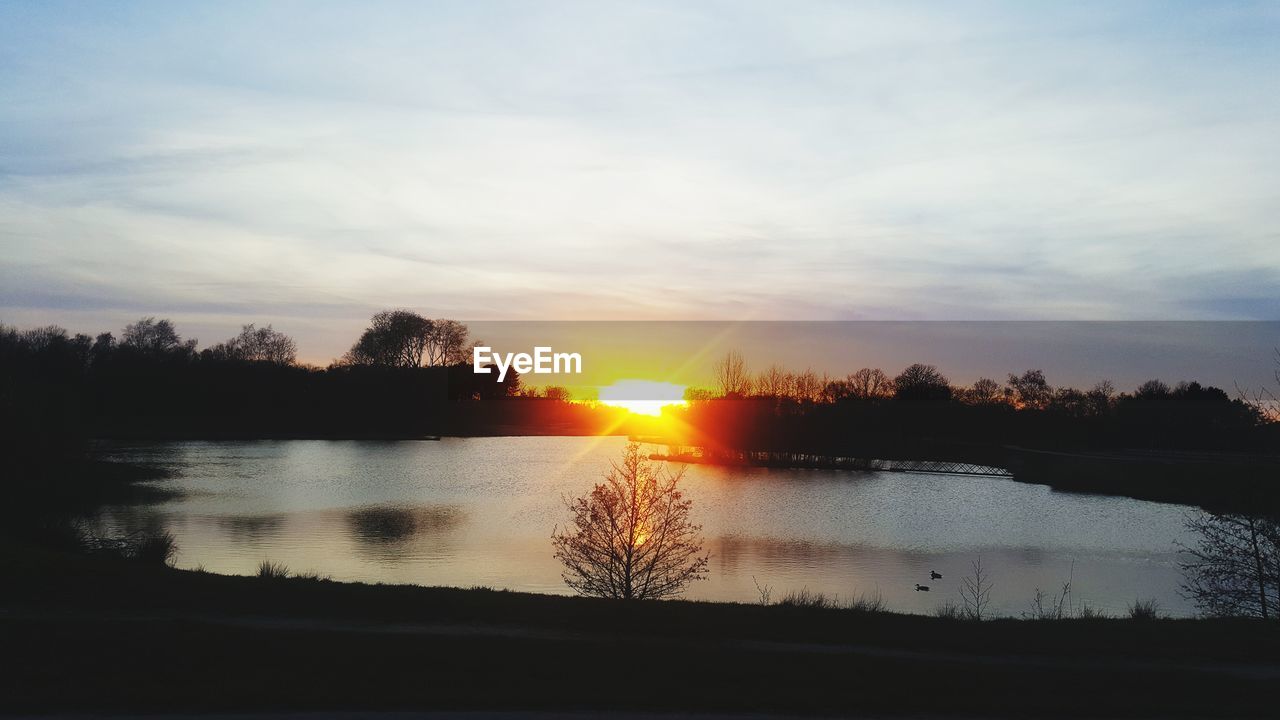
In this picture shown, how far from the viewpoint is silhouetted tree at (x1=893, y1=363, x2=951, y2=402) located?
117000 millimetres

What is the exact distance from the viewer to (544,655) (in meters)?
11.8

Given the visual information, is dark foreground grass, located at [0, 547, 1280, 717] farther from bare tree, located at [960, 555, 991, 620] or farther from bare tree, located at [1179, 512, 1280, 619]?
bare tree, located at [960, 555, 991, 620]

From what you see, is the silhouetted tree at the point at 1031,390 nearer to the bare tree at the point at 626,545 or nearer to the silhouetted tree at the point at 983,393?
the silhouetted tree at the point at 983,393

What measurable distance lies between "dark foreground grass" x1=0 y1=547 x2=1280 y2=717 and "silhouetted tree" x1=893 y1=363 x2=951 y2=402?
10402 cm

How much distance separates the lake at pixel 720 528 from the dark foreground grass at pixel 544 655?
398 inches

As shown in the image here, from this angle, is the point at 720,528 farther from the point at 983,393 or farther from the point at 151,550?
the point at 983,393

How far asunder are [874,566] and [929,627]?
1848cm

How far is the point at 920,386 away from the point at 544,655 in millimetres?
113777

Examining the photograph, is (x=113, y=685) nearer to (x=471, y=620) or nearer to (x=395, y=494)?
(x=471, y=620)

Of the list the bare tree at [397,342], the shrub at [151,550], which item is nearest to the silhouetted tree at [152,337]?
the bare tree at [397,342]

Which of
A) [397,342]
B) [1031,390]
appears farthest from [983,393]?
[397,342]

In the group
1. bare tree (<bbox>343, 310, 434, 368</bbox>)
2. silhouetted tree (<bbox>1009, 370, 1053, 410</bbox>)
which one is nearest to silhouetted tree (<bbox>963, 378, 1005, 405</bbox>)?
silhouetted tree (<bbox>1009, 370, 1053, 410</bbox>)

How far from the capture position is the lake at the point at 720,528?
93.2 feet

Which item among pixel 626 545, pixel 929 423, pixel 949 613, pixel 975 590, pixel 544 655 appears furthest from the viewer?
pixel 929 423
